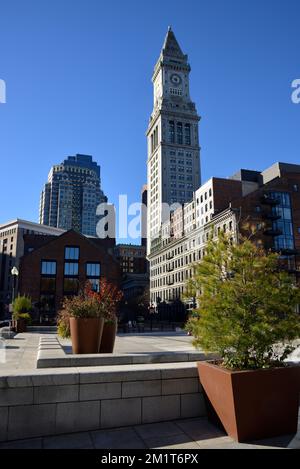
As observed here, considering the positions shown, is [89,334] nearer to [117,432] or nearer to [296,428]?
[117,432]

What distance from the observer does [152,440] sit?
5254 mm

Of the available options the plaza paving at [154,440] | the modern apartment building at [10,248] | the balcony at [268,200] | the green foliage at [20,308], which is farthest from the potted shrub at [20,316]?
the modern apartment building at [10,248]

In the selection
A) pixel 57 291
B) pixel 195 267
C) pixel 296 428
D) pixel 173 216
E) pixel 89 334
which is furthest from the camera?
pixel 173 216

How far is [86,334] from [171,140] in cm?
A: 14273

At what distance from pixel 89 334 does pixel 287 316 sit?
177 inches

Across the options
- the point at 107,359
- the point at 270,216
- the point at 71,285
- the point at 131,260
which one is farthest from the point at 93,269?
the point at 131,260

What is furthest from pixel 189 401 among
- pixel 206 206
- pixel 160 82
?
pixel 160 82

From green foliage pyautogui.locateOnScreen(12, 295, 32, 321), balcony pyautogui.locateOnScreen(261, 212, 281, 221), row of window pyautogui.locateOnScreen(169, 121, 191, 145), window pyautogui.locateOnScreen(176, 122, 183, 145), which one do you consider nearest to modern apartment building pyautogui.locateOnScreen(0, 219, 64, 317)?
row of window pyautogui.locateOnScreen(169, 121, 191, 145)

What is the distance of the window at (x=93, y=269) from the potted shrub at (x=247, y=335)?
50.9 m

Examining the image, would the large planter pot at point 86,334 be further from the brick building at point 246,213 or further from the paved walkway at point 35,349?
the brick building at point 246,213

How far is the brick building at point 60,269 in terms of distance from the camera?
53969 mm

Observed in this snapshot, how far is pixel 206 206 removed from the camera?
72.6 m
